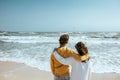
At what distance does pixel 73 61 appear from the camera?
3.30m

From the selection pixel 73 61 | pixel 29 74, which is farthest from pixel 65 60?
pixel 29 74

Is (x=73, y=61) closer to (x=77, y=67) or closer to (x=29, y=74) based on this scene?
(x=77, y=67)

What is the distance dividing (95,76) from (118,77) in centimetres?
68

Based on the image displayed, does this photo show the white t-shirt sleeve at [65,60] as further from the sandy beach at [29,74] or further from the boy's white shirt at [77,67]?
the sandy beach at [29,74]

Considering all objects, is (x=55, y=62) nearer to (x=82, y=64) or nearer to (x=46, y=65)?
(x=82, y=64)

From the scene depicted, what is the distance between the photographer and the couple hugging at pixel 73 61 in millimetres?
3279

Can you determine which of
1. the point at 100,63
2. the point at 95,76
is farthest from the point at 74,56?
the point at 100,63

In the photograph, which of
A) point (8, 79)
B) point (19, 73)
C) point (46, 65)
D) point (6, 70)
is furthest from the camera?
point (46, 65)

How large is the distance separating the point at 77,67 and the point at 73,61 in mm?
109

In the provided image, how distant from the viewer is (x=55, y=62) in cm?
347

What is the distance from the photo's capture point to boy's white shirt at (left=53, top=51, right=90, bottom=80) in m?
3.29

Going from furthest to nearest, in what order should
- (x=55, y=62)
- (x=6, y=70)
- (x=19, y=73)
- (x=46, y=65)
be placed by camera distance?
(x=46, y=65) < (x=6, y=70) < (x=19, y=73) < (x=55, y=62)

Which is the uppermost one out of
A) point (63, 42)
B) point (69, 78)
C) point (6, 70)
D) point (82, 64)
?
point (63, 42)

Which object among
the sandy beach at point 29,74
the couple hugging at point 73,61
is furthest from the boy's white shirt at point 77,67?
the sandy beach at point 29,74
